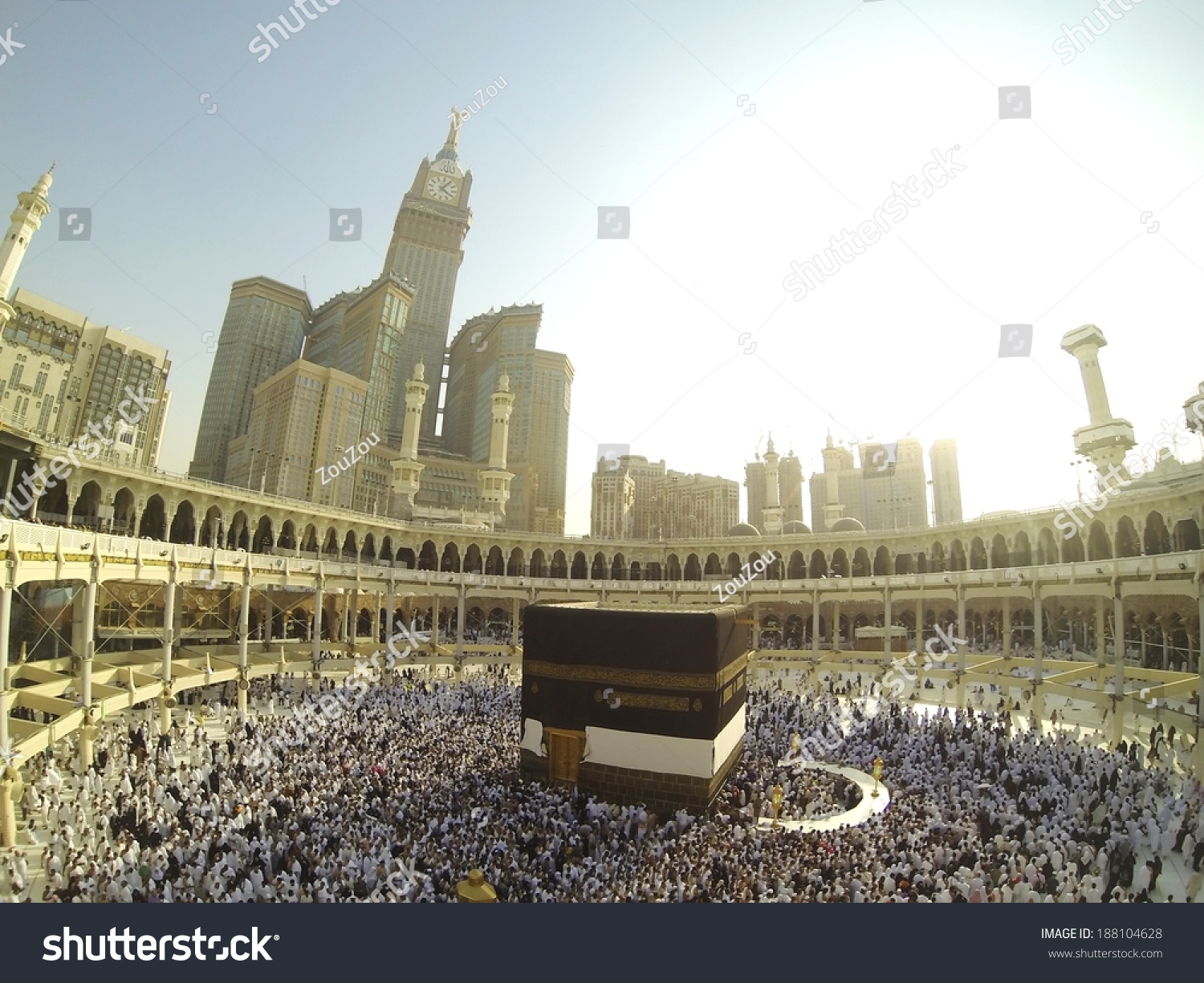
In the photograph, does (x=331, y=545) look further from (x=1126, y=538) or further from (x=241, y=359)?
(x=241, y=359)

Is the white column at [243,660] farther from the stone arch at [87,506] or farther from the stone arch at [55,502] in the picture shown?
the stone arch at [55,502]

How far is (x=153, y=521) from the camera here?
87.6 feet

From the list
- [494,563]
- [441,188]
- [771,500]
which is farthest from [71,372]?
[441,188]

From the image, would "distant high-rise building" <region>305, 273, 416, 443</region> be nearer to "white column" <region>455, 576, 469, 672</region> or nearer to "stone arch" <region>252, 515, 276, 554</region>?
"stone arch" <region>252, 515, 276, 554</region>

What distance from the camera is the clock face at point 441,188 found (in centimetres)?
11381

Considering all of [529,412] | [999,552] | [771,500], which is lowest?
[999,552]

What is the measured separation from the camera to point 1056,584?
2306 cm

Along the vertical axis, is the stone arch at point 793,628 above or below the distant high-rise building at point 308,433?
below

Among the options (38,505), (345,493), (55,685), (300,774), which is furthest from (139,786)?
(345,493)

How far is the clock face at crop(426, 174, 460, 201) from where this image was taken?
114 metres

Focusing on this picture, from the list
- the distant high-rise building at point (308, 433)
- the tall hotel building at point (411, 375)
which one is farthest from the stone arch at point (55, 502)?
the tall hotel building at point (411, 375)

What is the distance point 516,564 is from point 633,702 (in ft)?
87.8

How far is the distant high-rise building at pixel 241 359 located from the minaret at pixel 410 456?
57812mm

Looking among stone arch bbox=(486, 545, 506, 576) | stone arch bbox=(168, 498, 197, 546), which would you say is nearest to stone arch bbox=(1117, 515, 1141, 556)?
stone arch bbox=(486, 545, 506, 576)
